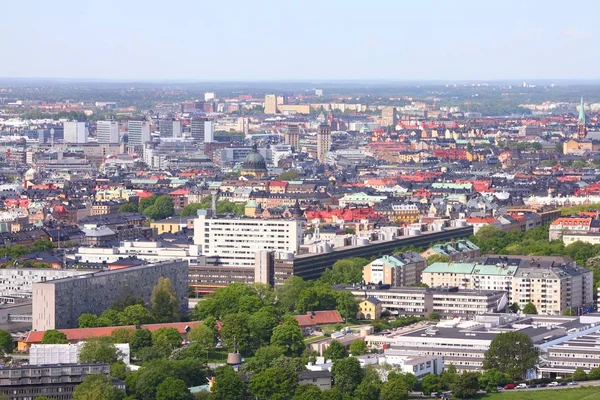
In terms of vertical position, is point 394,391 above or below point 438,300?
above

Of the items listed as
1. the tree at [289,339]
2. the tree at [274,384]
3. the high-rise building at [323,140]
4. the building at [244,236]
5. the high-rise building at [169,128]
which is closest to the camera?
the tree at [274,384]

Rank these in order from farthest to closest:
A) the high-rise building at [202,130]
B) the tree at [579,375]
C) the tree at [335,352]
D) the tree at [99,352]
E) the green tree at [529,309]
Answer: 1. the high-rise building at [202,130]
2. the green tree at [529,309]
3. the tree at [335,352]
4. the tree at [579,375]
5. the tree at [99,352]

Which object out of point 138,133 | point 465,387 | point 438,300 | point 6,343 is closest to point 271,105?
point 138,133

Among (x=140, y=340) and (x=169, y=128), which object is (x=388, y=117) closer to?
(x=169, y=128)

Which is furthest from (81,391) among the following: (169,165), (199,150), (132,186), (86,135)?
(86,135)

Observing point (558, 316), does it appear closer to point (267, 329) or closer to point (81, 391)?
point (267, 329)

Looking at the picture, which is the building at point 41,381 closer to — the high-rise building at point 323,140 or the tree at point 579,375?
the tree at point 579,375

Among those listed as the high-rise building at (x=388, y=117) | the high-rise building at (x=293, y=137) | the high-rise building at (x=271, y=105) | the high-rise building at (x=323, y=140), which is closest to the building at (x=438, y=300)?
the high-rise building at (x=323, y=140)

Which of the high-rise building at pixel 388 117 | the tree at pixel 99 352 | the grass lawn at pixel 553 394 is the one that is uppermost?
the tree at pixel 99 352
